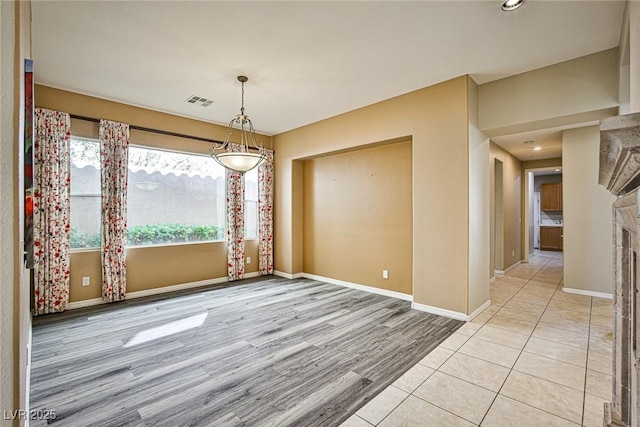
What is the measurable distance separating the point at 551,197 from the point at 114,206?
1233 cm

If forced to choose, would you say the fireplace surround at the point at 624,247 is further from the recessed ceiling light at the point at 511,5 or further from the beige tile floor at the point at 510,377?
the recessed ceiling light at the point at 511,5

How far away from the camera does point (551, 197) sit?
32.2ft

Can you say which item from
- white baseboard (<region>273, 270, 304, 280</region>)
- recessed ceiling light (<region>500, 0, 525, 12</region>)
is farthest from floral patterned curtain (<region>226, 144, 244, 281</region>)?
recessed ceiling light (<region>500, 0, 525, 12</region>)

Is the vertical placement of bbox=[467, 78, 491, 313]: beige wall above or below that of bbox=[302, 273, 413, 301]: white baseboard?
above

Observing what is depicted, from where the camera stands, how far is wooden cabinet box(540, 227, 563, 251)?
10047 millimetres

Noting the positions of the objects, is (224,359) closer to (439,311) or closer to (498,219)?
(439,311)

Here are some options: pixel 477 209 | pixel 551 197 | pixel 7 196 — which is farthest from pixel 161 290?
pixel 551 197

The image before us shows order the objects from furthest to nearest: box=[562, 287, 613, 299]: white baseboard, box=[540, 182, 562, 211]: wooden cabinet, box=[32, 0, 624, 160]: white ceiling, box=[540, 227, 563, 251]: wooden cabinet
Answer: box=[540, 227, 563, 251]: wooden cabinet → box=[540, 182, 562, 211]: wooden cabinet → box=[562, 287, 613, 299]: white baseboard → box=[32, 0, 624, 160]: white ceiling

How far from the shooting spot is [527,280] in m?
5.69

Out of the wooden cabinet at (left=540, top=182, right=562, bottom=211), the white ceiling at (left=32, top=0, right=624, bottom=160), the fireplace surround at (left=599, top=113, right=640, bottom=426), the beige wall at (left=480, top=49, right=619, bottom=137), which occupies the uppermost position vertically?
the white ceiling at (left=32, top=0, right=624, bottom=160)

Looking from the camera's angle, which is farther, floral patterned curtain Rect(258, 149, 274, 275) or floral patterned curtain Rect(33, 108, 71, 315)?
floral patterned curtain Rect(258, 149, 274, 275)

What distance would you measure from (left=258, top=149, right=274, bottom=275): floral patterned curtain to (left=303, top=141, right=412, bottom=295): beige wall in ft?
2.48

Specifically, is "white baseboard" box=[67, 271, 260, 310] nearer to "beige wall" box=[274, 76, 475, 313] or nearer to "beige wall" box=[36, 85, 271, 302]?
"beige wall" box=[36, 85, 271, 302]

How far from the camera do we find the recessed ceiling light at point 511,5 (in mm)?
2336
